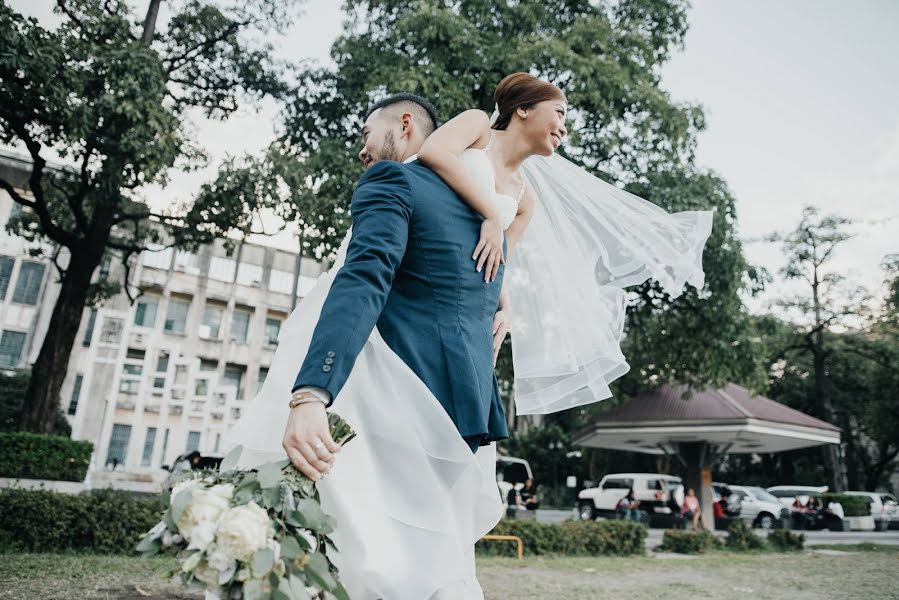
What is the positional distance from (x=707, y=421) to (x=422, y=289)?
1794 cm

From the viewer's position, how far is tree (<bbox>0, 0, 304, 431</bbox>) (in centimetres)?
914

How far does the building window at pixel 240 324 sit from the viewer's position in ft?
136

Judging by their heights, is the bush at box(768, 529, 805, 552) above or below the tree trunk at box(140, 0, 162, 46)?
below

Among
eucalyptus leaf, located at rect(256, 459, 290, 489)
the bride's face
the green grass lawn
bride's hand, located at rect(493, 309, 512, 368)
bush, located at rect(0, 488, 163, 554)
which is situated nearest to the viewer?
eucalyptus leaf, located at rect(256, 459, 290, 489)

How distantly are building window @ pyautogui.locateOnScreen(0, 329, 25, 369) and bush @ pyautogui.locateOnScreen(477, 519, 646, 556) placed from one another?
31.6 m

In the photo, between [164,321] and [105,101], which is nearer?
[105,101]

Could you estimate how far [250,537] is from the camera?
1.26 meters

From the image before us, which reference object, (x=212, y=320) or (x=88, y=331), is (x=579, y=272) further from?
(x=212, y=320)

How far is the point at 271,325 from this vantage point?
141ft

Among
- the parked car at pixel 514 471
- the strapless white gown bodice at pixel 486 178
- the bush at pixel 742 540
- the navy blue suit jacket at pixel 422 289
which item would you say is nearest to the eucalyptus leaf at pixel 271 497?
the navy blue suit jacket at pixel 422 289

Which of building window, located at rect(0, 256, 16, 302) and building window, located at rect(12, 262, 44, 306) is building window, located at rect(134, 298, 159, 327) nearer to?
building window, located at rect(12, 262, 44, 306)

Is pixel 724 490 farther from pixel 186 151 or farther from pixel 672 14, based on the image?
pixel 186 151

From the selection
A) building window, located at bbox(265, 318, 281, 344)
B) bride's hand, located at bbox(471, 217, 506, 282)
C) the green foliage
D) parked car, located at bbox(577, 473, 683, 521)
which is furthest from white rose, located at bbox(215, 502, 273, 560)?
building window, located at bbox(265, 318, 281, 344)

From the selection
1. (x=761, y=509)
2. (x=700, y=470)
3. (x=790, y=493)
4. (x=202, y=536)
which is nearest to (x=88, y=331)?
(x=700, y=470)
